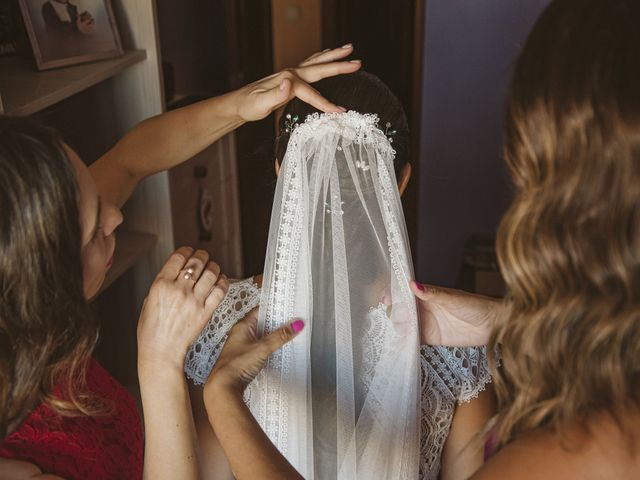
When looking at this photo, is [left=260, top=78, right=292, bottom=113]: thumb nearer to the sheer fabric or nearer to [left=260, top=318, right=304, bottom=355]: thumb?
the sheer fabric

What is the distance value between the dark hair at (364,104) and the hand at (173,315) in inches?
8.9

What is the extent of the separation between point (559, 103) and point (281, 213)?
15.4 inches

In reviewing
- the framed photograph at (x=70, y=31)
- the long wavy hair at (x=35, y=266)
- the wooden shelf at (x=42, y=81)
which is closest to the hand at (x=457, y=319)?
the long wavy hair at (x=35, y=266)

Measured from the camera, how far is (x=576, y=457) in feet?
2.35

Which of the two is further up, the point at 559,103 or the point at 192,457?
the point at 559,103

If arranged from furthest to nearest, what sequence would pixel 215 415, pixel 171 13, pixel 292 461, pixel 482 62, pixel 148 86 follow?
pixel 482 62
pixel 171 13
pixel 148 86
pixel 292 461
pixel 215 415

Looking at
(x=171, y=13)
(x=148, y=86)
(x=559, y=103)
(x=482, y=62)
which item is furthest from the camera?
(x=482, y=62)

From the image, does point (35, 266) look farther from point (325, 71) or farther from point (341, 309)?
point (325, 71)

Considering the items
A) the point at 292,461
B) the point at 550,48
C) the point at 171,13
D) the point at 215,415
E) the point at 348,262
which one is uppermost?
the point at 550,48

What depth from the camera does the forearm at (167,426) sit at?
0.97m

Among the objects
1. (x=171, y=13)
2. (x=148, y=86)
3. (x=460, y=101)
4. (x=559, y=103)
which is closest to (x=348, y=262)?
(x=559, y=103)

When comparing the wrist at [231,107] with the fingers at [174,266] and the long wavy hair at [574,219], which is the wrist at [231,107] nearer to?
the fingers at [174,266]

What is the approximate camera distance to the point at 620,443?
2.35 feet

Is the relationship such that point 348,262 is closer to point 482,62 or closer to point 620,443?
point 620,443
